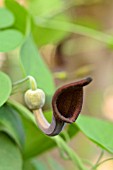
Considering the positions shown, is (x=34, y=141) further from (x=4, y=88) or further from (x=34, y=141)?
(x=4, y=88)

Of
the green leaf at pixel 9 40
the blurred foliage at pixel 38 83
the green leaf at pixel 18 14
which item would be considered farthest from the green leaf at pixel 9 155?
the green leaf at pixel 18 14

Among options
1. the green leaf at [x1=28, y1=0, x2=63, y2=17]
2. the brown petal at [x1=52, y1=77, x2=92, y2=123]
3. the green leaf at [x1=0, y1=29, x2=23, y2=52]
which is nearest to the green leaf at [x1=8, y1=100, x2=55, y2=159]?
the green leaf at [x1=0, y1=29, x2=23, y2=52]

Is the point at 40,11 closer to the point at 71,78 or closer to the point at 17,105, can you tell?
the point at 71,78

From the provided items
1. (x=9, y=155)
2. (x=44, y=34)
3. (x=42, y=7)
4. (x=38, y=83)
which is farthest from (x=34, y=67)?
(x=42, y=7)

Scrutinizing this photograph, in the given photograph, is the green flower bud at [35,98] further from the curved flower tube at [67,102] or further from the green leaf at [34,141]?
the green leaf at [34,141]

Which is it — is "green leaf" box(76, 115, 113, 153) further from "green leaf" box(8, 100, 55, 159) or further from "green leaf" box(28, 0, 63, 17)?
"green leaf" box(28, 0, 63, 17)

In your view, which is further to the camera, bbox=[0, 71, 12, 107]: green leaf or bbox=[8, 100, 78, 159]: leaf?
bbox=[8, 100, 78, 159]: leaf
